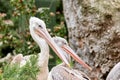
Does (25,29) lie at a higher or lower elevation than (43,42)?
lower

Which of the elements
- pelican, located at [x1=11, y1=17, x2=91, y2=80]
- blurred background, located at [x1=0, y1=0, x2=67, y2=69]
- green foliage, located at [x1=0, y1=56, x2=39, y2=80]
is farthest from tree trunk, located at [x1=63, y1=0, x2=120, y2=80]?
green foliage, located at [x1=0, y1=56, x2=39, y2=80]

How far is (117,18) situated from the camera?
7930 millimetres

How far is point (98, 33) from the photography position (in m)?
8.06

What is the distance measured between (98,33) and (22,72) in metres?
4.00

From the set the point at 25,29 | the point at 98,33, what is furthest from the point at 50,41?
the point at 25,29

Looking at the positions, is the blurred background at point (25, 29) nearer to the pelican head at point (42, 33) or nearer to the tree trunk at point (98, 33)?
the tree trunk at point (98, 33)

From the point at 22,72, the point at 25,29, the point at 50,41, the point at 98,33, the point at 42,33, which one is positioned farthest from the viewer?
the point at 25,29

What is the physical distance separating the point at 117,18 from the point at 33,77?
3913 millimetres

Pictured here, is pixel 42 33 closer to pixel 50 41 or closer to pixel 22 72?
pixel 50 41

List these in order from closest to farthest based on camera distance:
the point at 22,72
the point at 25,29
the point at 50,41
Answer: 1. the point at 22,72
2. the point at 50,41
3. the point at 25,29

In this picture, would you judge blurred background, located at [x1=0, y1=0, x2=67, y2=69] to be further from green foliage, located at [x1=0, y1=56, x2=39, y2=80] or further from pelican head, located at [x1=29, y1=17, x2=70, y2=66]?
green foliage, located at [x1=0, y1=56, x2=39, y2=80]

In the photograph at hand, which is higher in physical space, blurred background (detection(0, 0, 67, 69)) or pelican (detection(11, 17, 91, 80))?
pelican (detection(11, 17, 91, 80))

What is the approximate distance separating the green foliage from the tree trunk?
3.83 m

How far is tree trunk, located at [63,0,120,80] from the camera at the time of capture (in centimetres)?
796
